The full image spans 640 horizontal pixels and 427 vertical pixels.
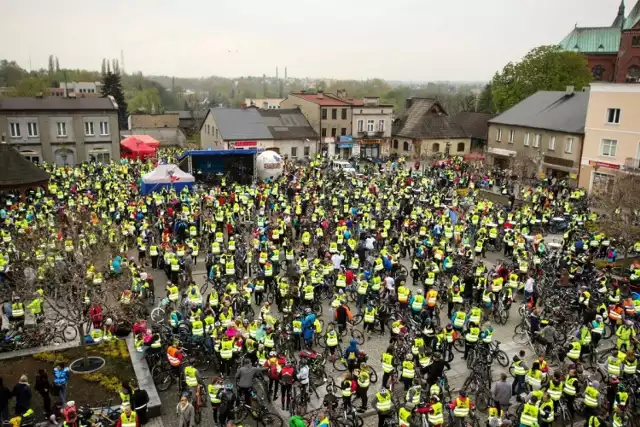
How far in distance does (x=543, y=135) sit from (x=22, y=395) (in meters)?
43.1

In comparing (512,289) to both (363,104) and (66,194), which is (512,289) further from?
(363,104)

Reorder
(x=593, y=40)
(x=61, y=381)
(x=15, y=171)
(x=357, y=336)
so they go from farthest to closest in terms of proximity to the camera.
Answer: (x=593, y=40)
(x=15, y=171)
(x=357, y=336)
(x=61, y=381)

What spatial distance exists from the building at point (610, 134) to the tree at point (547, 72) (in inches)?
799

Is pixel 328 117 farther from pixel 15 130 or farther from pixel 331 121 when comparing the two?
pixel 15 130

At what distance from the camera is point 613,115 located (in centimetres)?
3688

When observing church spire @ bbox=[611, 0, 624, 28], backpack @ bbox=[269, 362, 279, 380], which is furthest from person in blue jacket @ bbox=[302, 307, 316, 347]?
church spire @ bbox=[611, 0, 624, 28]

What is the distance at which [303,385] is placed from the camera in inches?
494

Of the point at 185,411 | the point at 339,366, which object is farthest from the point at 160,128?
the point at 185,411

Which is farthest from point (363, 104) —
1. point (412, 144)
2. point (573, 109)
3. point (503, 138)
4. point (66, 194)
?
point (66, 194)

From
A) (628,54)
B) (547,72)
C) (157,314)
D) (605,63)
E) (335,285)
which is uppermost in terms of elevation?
(605,63)

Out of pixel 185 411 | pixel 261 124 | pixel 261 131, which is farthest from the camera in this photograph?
pixel 261 124

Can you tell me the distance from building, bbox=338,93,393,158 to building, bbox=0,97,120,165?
23.5 metres

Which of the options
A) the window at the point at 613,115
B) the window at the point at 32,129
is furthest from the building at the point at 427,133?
the window at the point at 32,129

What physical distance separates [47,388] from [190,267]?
8.14 m
